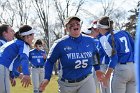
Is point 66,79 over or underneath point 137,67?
underneath

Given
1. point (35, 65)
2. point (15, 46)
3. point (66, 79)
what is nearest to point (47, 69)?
point (66, 79)

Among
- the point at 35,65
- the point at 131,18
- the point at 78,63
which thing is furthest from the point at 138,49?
the point at 131,18

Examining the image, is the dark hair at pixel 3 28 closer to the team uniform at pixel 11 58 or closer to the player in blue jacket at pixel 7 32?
the player in blue jacket at pixel 7 32

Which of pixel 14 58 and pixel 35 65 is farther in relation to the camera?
pixel 35 65

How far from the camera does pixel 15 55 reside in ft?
25.9

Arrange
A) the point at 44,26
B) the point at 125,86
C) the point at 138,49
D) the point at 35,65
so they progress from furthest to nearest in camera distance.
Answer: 1. the point at 44,26
2. the point at 35,65
3. the point at 125,86
4. the point at 138,49

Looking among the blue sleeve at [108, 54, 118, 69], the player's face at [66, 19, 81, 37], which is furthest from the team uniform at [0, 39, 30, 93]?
the blue sleeve at [108, 54, 118, 69]

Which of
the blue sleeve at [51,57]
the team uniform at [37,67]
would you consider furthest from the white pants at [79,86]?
the team uniform at [37,67]

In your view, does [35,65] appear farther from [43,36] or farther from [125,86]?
[43,36]

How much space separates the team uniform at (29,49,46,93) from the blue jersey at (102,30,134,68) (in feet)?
24.9

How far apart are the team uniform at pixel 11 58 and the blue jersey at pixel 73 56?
1.20 metres

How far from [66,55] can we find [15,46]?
173cm

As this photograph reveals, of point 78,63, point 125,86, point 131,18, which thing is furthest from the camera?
point 131,18

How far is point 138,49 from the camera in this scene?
1.98 metres
